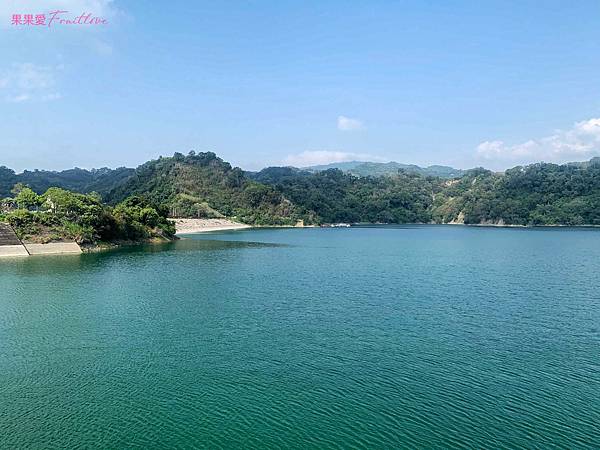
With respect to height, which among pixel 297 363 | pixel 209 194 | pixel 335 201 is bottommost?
pixel 297 363

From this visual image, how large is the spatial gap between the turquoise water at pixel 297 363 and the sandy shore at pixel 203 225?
86055 mm

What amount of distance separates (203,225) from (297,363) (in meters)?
121

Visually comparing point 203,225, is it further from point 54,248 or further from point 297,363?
point 297,363

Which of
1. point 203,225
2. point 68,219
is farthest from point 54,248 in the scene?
point 203,225

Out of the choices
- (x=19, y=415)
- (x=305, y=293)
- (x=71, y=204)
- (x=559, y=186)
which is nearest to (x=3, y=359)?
(x=19, y=415)

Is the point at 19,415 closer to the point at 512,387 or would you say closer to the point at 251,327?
the point at 251,327

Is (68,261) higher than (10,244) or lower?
lower

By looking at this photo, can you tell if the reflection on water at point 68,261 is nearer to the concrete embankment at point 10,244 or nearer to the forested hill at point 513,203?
the concrete embankment at point 10,244

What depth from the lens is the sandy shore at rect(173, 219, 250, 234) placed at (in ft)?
417

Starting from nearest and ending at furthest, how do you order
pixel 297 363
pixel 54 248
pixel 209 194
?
pixel 297 363, pixel 54 248, pixel 209 194

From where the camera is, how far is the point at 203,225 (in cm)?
13725

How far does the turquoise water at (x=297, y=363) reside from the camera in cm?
1427

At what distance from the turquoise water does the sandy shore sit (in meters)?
86.1

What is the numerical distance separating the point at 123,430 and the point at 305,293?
881 inches
